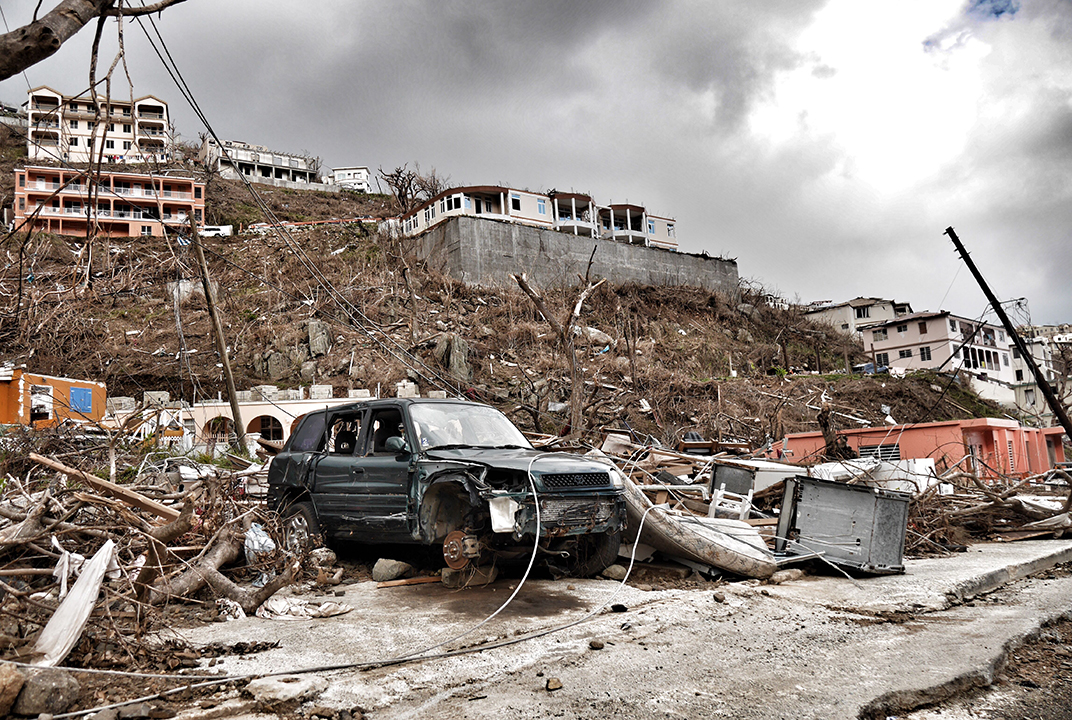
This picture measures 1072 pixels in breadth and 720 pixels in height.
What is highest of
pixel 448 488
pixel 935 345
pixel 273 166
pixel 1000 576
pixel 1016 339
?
pixel 273 166

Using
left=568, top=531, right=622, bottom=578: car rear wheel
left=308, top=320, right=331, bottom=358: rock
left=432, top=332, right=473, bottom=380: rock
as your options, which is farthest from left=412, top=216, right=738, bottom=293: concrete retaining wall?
left=568, top=531, right=622, bottom=578: car rear wheel

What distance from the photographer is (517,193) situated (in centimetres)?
5741

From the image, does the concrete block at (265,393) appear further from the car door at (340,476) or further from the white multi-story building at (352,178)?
the white multi-story building at (352,178)

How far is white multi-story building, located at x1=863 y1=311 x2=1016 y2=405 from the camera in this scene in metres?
58.5

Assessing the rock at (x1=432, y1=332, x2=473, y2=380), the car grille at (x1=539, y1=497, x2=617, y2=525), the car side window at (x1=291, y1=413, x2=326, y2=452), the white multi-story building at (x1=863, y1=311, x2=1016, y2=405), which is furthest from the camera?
the white multi-story building at (x1=863, y1=311, x2=1016, y2=405)

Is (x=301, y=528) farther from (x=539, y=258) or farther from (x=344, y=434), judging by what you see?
(x=539, y=258)

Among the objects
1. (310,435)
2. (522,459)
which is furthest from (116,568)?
(310,435)

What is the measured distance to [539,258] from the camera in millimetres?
48438

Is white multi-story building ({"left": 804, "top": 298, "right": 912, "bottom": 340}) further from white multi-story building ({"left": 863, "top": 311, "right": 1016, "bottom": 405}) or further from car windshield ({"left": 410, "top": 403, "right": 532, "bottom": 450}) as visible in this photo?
car windshield ({"left": 410, "top": 403, "right": 532, "bottom": 450})

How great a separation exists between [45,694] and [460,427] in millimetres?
4682

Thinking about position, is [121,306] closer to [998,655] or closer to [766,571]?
[766,571]

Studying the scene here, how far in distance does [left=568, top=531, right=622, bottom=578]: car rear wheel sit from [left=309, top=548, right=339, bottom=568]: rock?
2655 mm

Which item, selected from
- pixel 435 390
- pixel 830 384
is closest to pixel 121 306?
pixel 435 390

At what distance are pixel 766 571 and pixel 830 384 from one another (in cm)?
3413
